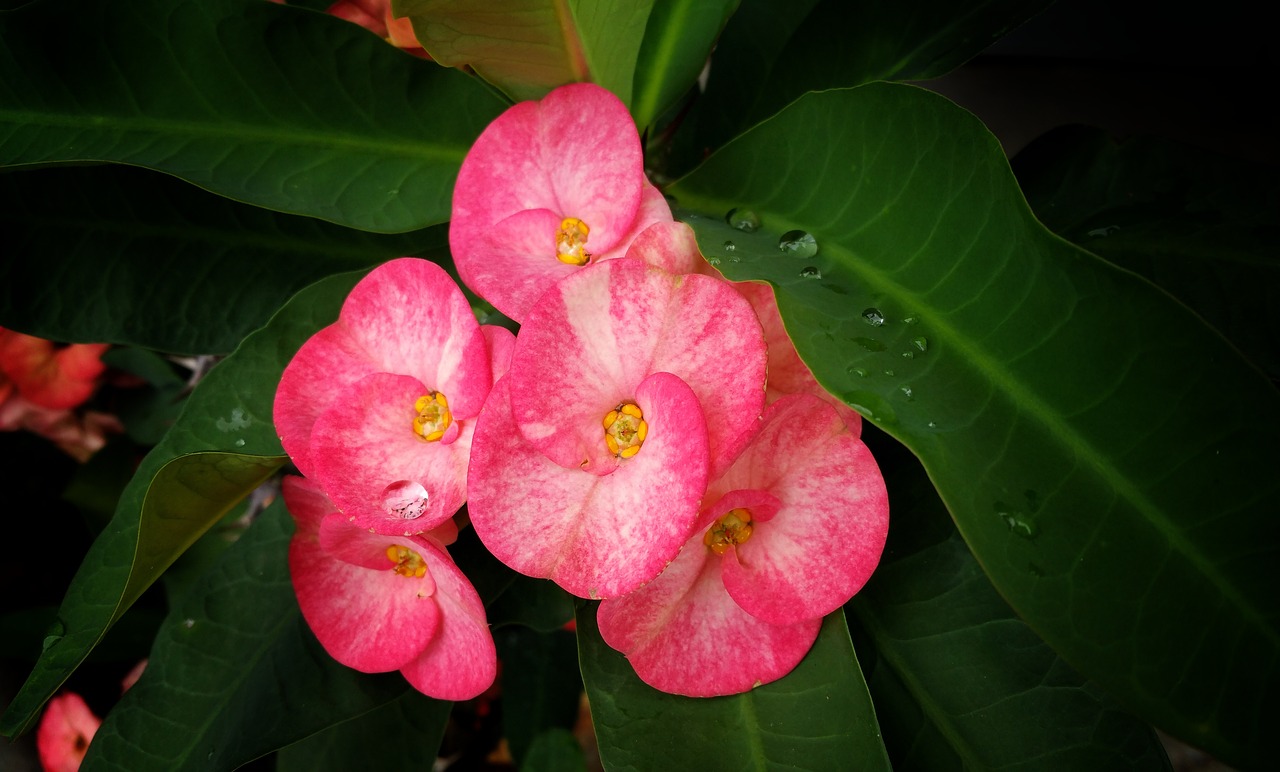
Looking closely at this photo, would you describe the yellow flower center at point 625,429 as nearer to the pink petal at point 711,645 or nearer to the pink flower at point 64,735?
the pink petal at point 711,645

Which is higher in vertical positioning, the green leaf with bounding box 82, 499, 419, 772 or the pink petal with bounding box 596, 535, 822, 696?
the pink petal with bounding box 596, 535, 822, 696

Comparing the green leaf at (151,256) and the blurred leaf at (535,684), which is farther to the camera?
the blurred leaf at (535,684)

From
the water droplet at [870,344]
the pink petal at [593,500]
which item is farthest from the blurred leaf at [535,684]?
the water droplet at [870,344]

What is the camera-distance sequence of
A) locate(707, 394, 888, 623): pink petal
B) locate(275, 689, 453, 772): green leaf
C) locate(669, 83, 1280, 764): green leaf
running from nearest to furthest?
locate(669, 83, 1280, 764): green leaf → locate(707, 394, 888, 623): pink petal → locate(275, 689, 453, 772): green leaf

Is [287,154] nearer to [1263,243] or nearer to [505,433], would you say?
[505,433]

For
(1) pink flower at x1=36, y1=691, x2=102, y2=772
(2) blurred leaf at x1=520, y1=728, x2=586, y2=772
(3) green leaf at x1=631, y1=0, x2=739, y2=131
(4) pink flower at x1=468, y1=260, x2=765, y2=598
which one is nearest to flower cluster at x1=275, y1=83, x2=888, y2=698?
(4) pink flower at x1=468, y1=260, x2=765, y2=598

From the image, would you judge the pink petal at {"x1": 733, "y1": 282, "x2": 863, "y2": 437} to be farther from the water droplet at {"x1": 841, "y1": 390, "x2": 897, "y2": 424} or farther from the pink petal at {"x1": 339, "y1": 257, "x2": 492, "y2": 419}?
the pink petal at {"x1": 339, "y1": 257, "x2": 492, "y2": 419}
